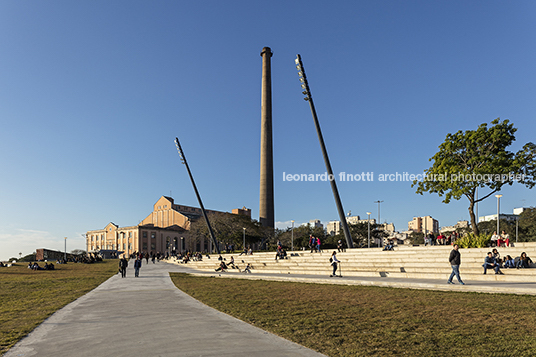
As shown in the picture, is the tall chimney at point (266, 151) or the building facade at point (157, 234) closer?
the tall chimney at point (266, 151)

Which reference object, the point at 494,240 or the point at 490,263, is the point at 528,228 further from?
the point at 490,263

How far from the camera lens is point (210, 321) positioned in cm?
816

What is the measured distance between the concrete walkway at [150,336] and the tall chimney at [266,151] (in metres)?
65.5

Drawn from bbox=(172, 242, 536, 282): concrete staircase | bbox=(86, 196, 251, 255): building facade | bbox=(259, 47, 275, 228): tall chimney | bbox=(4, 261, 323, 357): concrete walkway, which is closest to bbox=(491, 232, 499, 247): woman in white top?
bbox=(172, 242, 536, 282): concrete staircase

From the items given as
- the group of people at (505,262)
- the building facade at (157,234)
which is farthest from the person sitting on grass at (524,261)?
the building facade at (157,234)

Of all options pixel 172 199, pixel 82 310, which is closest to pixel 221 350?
pixel 82 310

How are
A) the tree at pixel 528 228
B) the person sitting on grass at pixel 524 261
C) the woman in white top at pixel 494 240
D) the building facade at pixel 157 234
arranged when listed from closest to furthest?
the person sitting on grass at pixel 524 261, the woman in white top at pixel 494 240, the tree at pixel 528 228, the building facade at pixel 157 234

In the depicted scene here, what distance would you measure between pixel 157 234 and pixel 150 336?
107488mm

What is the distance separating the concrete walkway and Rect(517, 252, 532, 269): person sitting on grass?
48.9ft

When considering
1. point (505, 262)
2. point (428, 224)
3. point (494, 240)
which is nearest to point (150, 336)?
point (505, 262)

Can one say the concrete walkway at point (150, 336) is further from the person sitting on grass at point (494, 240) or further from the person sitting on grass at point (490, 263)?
the person sitting on grass at point (494, 240)

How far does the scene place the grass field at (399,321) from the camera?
6035mm

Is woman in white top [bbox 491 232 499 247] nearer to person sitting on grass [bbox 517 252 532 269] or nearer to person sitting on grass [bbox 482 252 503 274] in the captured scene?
person sitting on grass [bbox 517 252 532 269]

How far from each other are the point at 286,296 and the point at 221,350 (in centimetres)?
820
